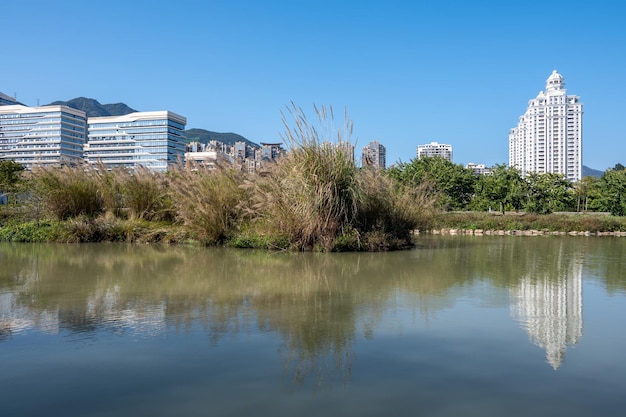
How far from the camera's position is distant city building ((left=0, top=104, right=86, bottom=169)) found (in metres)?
118

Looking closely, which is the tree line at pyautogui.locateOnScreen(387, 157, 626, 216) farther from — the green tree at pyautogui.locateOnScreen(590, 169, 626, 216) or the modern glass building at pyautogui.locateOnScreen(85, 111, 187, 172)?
the modern glass building at pyautogui.locateOnScreen(85, 111, 187, 172)

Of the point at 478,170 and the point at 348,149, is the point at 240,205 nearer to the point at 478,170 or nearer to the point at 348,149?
the point at 348,149

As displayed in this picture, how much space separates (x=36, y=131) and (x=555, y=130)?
126 metres

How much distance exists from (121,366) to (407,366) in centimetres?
215

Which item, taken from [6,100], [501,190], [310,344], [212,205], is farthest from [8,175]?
[6,100]

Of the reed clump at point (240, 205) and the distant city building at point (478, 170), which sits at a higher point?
the distant city building at point (478, 170)

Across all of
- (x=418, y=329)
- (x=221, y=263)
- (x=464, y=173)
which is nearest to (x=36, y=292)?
(x=221, y=263)

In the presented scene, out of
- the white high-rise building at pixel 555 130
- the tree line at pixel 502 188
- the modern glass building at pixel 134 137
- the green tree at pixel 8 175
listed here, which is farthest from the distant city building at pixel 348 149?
the white high-rise building at pixel 555 130

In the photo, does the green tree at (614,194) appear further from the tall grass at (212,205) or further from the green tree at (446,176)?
the tall grass at (212,205)

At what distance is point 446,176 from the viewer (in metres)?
33.1

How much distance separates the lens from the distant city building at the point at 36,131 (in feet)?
385

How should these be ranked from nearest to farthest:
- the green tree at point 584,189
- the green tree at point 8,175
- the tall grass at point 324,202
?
1. the tall grass at point 324,202
2. the green tree at point 8,175
3. the green tree at point 584,189

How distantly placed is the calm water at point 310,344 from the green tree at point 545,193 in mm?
23062

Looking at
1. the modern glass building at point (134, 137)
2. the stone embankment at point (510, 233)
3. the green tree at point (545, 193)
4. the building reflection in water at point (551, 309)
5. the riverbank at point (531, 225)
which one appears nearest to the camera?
the building reflection in water at point (551, 309)
